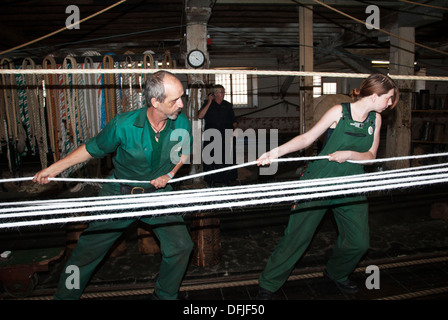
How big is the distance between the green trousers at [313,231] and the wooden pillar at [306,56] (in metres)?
4.10

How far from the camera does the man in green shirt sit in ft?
7.26

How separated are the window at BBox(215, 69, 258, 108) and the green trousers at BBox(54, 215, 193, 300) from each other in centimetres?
1139

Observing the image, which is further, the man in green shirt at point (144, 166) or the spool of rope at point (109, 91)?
the spool of rope at point (109, 91)

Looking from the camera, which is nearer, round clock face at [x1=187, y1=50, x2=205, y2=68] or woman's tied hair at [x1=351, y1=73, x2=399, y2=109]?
woman's tied hair at [x1=351, y1=73, x2=399, y2=109]

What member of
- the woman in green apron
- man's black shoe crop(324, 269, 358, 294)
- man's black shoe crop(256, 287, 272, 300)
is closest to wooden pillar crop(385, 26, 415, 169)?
man's black shoe crop(324, 269, 358, 294)

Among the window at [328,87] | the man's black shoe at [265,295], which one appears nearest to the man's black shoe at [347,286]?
the man's black shoe at [265,295]

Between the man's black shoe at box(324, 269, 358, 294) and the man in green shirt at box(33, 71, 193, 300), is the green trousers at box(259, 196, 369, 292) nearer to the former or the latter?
the man's black shoe at box(324, 269, 358, 294)

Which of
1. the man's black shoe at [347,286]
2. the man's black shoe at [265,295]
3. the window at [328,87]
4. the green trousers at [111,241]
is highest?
the window at [328,87]

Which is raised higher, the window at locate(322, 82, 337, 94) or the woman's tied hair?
the window at locate(322, 82, 337, 94)

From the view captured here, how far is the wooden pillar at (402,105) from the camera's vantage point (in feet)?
21.0

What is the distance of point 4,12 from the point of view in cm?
609

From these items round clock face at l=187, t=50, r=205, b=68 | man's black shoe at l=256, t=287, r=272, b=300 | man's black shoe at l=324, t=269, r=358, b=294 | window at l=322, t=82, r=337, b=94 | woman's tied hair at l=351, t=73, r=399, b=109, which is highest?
window at l=322, t=82, r=337, b=94

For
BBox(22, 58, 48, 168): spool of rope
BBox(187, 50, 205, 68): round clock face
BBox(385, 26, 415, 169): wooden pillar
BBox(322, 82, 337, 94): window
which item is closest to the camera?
BBox(22, 58, 48, 168): spool of rope

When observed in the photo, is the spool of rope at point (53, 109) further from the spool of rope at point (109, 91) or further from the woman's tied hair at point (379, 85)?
the woman's tied hair at point (379, 85)
